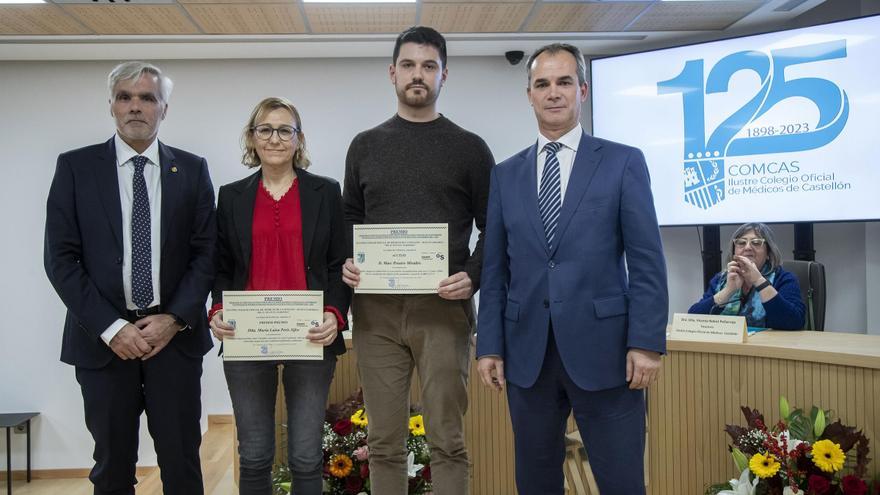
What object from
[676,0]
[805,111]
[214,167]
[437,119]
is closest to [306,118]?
[214,167]

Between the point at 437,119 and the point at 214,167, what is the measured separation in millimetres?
3108

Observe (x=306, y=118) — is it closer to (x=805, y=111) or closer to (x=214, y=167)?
(x=214, y=167)

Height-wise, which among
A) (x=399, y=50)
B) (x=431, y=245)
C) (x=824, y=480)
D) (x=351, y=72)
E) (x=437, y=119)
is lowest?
(x=824, y=480)

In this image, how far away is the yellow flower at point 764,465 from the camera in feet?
→ 6.78

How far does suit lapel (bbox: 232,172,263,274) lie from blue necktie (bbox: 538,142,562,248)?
0.85 meters

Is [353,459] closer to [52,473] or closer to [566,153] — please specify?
[566,153]

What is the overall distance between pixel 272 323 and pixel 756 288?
217 centimetres

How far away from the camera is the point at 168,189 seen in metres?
1.91

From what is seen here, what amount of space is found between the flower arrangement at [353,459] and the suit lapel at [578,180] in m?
1.17

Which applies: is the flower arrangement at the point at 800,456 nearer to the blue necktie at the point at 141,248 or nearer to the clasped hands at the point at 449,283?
the clasped hands at the point at 449,283

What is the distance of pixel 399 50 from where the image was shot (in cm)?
190

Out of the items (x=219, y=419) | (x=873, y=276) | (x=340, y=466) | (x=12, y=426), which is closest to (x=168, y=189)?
(x=340, y=466)

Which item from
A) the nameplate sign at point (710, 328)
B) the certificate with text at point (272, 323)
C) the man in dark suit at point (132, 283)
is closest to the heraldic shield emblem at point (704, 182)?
the nameplate sign at point (710, 328)

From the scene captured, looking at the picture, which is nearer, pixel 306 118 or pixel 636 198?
pixel 636 198
